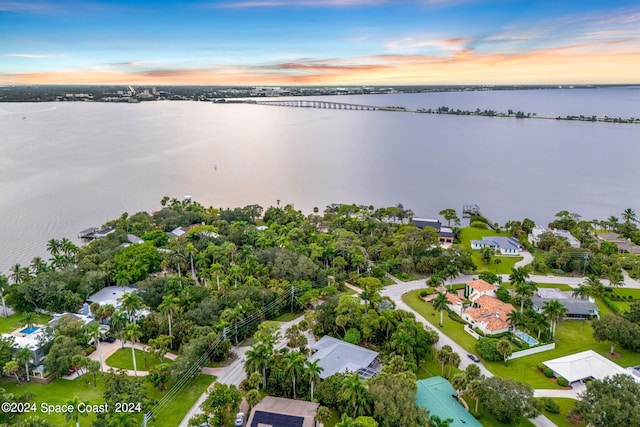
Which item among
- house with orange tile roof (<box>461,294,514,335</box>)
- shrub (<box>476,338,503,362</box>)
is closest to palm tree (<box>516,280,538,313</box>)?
house with orange tile roof (<box>461,294,514,335</box>)

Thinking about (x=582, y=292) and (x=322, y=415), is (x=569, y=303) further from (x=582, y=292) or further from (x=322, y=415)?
(x=322, y=415)

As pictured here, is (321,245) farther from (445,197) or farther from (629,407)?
(445,197)

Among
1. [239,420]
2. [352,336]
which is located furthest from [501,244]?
[239,420]

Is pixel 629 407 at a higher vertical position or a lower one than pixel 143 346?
Result: higher

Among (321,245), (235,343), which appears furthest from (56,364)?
(321,245)

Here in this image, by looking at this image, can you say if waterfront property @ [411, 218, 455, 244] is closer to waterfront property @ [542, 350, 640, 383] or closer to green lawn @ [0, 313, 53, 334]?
waterfront property @ [542, 350, 640, 383]

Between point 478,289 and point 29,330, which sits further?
point 478,289
